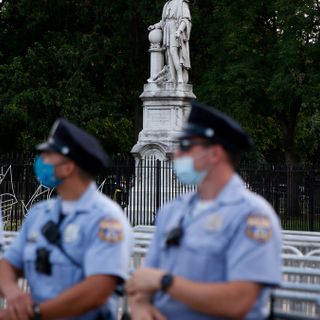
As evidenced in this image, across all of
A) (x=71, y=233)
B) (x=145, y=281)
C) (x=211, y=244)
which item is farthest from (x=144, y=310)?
(x=71, y=233)

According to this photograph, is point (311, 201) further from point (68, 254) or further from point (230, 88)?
point (68, 254)

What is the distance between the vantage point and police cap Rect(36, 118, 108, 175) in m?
4.49

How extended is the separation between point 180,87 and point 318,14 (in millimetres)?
6595

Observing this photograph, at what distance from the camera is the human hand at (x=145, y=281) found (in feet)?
12.9

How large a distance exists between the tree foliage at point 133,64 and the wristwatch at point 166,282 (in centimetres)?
2247

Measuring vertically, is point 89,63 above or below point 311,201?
above

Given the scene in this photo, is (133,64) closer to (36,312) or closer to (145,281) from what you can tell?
(36,312)

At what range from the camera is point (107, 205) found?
14.6ft

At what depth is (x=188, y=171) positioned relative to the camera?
160 inches

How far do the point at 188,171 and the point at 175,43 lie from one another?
728 inches

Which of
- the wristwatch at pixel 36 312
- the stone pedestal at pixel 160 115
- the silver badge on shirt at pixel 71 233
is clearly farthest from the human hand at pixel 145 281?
the stone pedestal at pixel 160 115

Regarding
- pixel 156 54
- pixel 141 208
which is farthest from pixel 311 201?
pixel 156 54

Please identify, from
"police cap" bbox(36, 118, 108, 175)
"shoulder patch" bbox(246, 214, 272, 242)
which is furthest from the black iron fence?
"shoulder patch" bbox(246, 214, 272, 242)

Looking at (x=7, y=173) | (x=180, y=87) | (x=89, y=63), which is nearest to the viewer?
(x=7, y=173)
